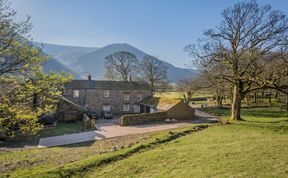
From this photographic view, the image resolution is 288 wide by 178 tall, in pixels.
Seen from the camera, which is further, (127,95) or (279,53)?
(127,95)

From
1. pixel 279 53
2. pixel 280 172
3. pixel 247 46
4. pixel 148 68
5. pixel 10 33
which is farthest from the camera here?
pixel 148 68

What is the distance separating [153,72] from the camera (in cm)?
5416

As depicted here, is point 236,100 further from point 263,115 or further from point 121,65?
point 121,65

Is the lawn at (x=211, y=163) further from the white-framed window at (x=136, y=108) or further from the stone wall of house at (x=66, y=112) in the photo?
the white-framed window at (x=136, y=108)

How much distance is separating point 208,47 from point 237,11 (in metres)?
5.03

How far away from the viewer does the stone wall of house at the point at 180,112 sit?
34.3m

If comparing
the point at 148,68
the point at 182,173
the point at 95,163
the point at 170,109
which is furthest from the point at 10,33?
the point at 148,68

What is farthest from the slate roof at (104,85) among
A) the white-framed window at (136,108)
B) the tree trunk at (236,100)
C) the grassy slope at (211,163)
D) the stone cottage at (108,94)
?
the grassy slope at (211,163)

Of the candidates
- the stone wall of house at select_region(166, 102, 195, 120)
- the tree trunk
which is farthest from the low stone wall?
the tree trunk

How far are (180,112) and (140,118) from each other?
7.49m

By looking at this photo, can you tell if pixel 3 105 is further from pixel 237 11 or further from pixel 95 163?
pixel 237 11

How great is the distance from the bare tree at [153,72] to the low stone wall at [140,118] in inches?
823

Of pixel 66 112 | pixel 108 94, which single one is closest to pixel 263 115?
pixel 108 94

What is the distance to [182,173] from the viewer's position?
8.61 m
